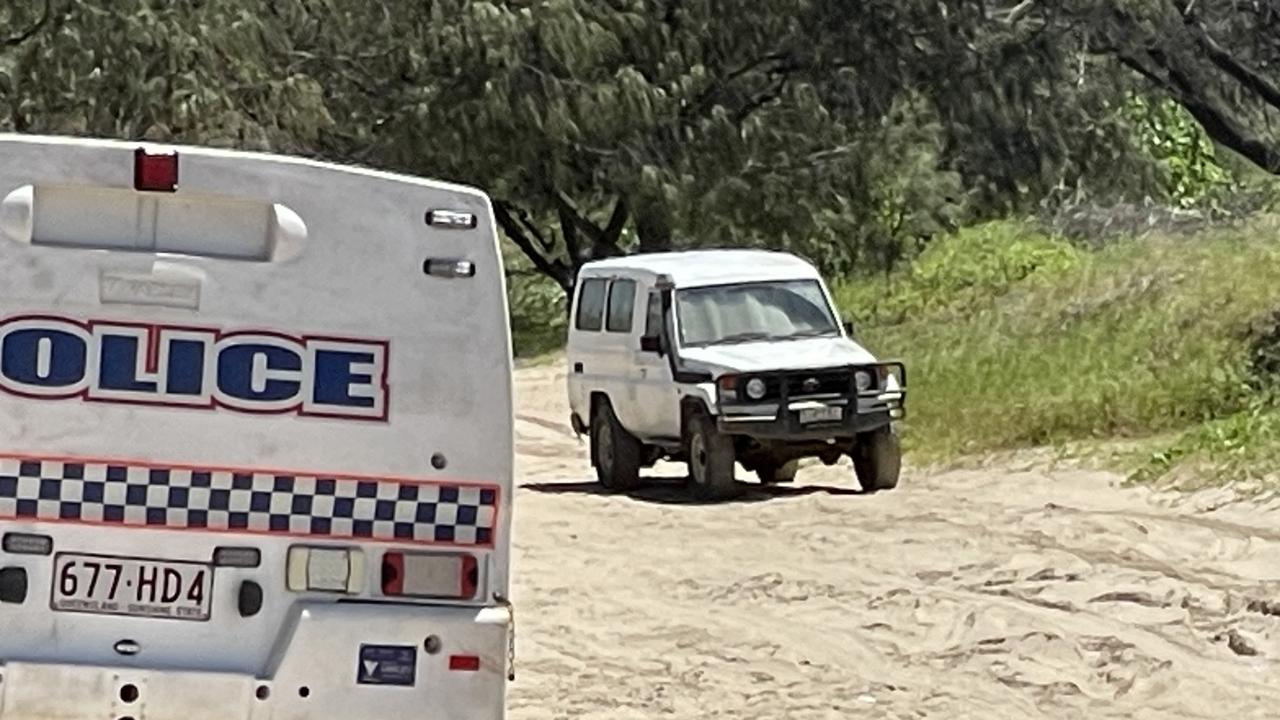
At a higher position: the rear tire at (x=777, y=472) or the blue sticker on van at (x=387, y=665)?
the blue sticker on van at (x=387, y=665)

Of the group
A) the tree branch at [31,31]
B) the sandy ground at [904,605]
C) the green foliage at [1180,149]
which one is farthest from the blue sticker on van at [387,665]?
the green foliage at [1180,149]

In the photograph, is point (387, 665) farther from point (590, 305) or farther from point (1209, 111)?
point (1209, 111)

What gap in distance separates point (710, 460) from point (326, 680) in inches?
475

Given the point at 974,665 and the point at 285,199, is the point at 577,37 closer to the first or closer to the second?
the point at 974,665

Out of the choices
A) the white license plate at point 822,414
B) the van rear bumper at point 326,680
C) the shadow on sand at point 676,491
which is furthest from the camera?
the shadow on sand at point 676,491

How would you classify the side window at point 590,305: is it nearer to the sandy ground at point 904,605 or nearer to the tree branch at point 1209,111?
the sandy ground at point 904,605

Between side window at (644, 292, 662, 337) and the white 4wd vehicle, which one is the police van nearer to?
the white 4wd vehicle

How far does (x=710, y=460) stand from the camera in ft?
63.5

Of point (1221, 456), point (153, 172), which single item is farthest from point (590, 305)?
point (153, 172)

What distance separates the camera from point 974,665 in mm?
12109

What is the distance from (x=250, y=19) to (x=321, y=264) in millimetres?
31900

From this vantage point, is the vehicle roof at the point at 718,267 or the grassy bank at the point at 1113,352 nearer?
the vehicle roof at the point at 718,267

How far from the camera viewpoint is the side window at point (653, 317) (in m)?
20.2

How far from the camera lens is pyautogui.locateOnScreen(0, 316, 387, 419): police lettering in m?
7.31
